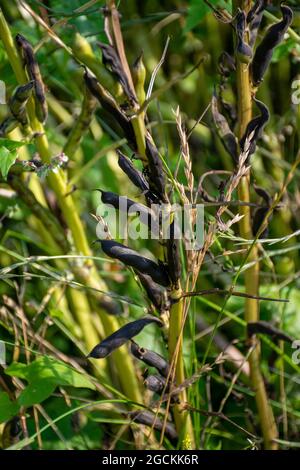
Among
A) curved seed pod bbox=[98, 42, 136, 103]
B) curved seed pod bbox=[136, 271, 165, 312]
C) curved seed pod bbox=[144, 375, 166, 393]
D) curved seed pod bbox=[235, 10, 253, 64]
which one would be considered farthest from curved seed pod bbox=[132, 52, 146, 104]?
curved seed pod bbox=[144, 375, 166, 393]

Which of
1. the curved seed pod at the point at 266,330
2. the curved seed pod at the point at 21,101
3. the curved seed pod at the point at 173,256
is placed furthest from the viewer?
the curved seed pod at the point at 266,330

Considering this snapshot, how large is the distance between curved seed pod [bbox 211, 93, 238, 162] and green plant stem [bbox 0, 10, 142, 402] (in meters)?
0.26

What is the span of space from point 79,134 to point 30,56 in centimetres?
16

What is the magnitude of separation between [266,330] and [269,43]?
1.40 feet

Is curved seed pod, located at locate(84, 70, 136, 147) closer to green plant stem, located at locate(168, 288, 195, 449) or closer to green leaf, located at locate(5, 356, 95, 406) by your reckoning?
green plant stem, located at locate(168, 288, 195, 449)

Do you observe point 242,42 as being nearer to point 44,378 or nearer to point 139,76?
point 139,76

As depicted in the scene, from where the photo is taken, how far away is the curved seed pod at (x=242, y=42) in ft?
2.84

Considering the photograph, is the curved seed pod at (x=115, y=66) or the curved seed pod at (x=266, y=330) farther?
the curved seed pod at (x=266, y=330)

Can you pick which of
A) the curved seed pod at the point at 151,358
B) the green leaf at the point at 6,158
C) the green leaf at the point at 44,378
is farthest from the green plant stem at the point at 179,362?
the green leaf at the point at 6,158

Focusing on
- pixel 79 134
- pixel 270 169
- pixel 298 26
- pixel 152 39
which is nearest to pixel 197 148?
pixel 270 169

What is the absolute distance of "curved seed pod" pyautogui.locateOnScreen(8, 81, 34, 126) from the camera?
92 centimetres

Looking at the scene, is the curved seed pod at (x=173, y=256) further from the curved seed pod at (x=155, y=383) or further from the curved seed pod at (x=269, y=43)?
the curved seed pod at (x=269, y=43)

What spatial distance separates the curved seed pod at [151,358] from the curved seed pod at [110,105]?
262 mm

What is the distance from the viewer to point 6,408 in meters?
0.97
